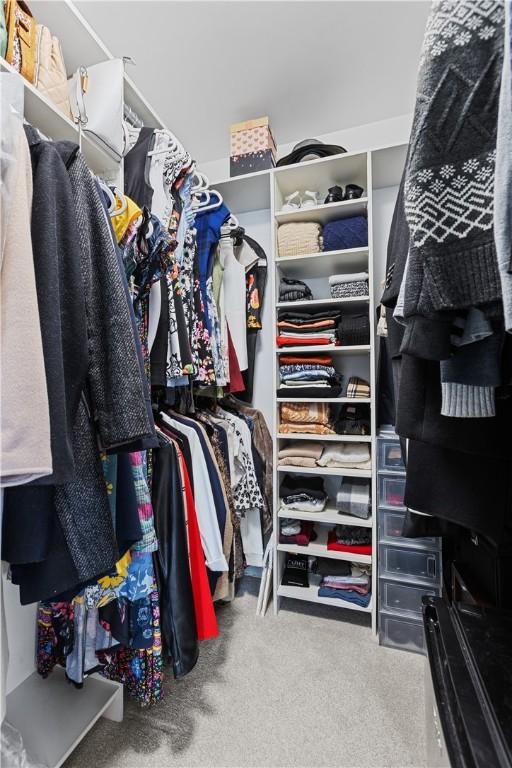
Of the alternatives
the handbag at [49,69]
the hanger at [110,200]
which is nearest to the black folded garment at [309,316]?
the hanger at [110,200]

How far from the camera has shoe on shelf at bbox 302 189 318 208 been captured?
67.8 inches

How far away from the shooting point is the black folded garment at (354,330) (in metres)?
1.63

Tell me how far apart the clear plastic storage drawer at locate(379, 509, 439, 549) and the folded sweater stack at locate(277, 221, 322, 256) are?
1.27 meters

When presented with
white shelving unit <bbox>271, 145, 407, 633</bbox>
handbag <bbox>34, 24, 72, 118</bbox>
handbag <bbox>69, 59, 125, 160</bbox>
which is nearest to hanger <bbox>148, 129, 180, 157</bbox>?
handbag <bbox>69, 59, 125, 160</bbox>

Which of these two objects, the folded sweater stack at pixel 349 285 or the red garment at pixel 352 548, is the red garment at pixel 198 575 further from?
the folded sweater stack at pixel 349 285

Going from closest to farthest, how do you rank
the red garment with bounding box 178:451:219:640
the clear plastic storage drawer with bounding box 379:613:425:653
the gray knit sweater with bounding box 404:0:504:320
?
the gray knit sweater with bounding box 404:0:504:320 → the red garment with bounding box 178:451:219:640 → the clear plastic storage drawer with bounding box 379:613:425:653

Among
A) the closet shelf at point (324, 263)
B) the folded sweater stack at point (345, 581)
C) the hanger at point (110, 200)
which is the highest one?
the closet shelf at point (324, 263)

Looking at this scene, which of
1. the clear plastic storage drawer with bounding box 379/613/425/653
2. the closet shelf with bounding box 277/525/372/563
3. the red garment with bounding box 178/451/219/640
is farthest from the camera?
the closet shelf with bounding box 277/525/372/563

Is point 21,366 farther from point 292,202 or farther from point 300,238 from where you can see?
point 292,202

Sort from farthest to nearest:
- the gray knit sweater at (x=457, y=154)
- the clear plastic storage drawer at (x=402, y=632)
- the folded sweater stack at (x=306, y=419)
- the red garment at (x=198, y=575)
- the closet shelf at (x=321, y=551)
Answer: the folded sweater stack at (x=306, y=419)
the closet shelf at (x=321, y=551)
the clear plastic storage drawer at (x=402, y=632)
the red garment at (x=198, y=575)
the gray knit sweater at (x=457, y=154)

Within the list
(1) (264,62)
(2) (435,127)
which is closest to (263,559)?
(2) (435,127)

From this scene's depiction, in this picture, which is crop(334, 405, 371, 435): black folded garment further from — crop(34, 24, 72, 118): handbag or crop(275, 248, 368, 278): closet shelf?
crop(34, 24, 72, 118): handbag

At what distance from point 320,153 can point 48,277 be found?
160cm

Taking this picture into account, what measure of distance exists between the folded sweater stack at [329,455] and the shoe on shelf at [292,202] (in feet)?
3.89
